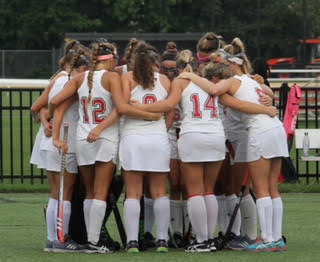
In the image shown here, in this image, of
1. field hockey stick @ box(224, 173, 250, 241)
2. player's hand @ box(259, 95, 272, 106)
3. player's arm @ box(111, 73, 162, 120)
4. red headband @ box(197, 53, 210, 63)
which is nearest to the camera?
player's arm @ box(111, 73, 162, 120)

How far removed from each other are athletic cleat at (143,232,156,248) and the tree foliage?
5550 cm

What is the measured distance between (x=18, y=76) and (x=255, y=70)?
44.8m

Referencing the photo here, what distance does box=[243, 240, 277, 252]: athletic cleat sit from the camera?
11.1 m

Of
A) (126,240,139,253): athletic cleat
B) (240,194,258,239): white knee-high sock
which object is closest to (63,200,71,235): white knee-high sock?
(126,240,139,253): athletic cleat

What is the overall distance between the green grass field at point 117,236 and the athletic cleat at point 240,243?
0.24 meters

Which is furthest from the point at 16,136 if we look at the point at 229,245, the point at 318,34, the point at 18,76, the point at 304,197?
the point at 318,34

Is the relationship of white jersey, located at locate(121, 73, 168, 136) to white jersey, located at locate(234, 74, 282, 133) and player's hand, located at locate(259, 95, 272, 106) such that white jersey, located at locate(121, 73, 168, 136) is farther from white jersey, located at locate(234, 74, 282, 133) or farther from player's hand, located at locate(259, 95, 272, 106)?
player's hand, located at locate(259, 95, 272, 106)

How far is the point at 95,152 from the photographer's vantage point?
431 inches

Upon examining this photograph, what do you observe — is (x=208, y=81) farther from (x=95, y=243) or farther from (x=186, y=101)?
(x=95, y=243)

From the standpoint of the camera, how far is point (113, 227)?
13.6m

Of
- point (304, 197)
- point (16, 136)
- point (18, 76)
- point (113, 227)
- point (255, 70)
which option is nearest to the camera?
point (255, 70)

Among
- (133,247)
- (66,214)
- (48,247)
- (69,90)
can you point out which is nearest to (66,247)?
(48,247)

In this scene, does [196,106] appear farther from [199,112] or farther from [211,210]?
[211,210]

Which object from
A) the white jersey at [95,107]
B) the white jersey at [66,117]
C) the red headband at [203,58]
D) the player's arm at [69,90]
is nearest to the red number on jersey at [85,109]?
the white jersey at [95,107]
